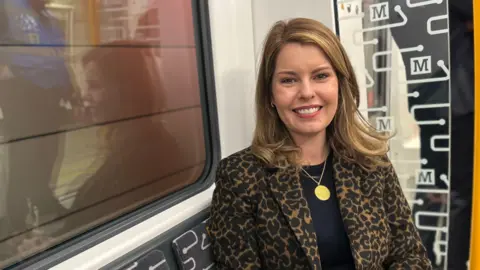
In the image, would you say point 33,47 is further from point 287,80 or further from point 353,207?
point 353,207

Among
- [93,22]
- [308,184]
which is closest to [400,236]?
[308,184]

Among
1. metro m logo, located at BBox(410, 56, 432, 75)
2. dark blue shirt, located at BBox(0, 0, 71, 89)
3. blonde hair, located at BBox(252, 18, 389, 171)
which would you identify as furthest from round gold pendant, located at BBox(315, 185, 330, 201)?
dark blue shirt, located at BBox(0, 0, 71, 89)

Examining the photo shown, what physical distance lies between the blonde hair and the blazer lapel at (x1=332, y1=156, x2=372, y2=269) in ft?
0.13

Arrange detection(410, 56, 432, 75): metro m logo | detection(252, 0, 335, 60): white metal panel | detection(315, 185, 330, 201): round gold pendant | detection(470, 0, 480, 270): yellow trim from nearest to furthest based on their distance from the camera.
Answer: detection(315, 185, 330, 201): round gold pendant
detection(470, 0, 480, 270): yellow trim
detection(410, 56, 432, 75): metro m logo
detection(252, 0, 335, 60): white metal panel

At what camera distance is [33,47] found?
1.13 metres

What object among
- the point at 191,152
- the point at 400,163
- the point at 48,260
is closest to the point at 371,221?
the point at 400,163

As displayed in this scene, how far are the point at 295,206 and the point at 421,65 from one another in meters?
0.80

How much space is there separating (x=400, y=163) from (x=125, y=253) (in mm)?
1148

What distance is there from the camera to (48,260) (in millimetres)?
1095

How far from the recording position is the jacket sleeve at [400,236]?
140 centimetres

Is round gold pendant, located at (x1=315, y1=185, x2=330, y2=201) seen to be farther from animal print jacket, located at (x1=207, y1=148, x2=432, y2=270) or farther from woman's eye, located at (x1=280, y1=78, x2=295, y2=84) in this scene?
woman's eye, located at (x1=280, y1=78, x2=295, y2=84)

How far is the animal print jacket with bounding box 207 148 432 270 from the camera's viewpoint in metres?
1.28

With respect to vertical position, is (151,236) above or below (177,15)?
below

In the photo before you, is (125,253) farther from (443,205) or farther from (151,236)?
(443,205)
